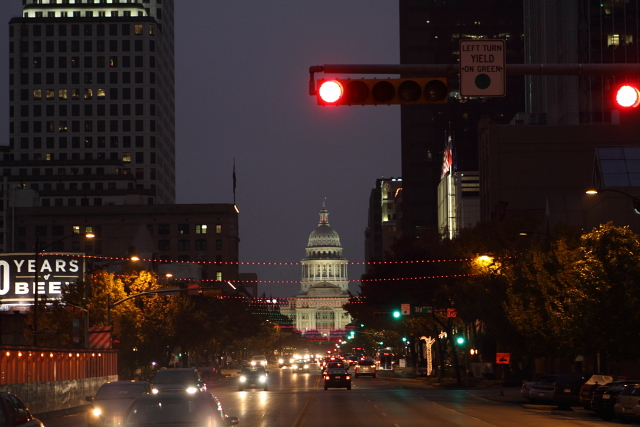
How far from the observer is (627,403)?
32.2 meters

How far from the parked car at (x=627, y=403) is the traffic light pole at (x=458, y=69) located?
20.2 metres

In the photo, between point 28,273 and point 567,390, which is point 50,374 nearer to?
point 567,390

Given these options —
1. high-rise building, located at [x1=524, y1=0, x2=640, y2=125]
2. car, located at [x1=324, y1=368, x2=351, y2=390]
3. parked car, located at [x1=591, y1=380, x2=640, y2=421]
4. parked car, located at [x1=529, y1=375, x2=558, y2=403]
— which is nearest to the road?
parked car, located at [x1=591, y1=380, x2=640, y2=421]

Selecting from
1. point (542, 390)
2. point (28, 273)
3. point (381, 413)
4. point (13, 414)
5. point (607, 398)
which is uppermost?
point (28, 273)

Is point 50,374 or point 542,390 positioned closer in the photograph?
point 50,374

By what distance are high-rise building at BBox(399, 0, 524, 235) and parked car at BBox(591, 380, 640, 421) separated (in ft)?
401

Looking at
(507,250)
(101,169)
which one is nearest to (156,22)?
(101,169)

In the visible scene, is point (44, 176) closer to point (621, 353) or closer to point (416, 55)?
point (416, 55)

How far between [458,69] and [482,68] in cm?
48

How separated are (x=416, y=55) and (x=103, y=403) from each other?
143 metres

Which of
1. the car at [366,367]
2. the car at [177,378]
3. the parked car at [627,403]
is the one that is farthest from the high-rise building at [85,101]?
the parked car at [627,403]

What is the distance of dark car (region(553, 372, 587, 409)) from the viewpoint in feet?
133

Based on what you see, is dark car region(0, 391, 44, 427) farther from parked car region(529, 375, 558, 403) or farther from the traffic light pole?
parked car region(529, 375, 558, 403)

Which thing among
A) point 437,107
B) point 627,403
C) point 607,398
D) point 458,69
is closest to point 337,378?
point 607,398
